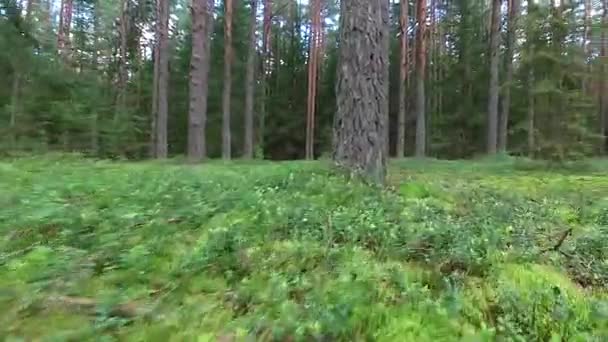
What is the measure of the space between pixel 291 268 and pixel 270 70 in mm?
26185

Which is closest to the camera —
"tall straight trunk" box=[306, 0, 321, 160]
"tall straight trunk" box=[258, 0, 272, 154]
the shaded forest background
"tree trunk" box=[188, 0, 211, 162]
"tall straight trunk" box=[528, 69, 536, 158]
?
"tall straight trunk" box=[528, 69, 536, 158]

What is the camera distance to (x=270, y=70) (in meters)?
27.9

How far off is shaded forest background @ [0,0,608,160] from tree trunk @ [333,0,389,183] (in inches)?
323

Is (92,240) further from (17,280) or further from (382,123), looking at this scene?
(382,123)

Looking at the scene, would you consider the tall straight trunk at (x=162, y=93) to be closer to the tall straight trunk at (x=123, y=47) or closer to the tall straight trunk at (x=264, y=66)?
the tall straight trunk at (x=264, y=66)

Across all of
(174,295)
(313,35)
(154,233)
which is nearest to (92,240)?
(154,233)

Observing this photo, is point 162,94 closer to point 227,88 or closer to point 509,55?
point 227,88

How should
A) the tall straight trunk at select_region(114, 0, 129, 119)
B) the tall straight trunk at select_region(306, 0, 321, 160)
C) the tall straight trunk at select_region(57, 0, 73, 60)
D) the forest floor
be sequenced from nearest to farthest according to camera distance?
the forest floor → the tall straight trunk at select_region(57, 0, 73, 60) → the tall straight trunk at select_region(306, 0, 321, 160) → the tall straight trunk at select_region(114, 0, 129, 119)

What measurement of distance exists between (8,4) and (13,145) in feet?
14.3

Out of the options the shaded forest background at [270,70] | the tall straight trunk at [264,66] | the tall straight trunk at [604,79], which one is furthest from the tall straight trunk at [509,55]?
the tall straight trunk at [264,66]

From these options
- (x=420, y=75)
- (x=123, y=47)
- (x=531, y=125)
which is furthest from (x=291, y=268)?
(x=123, y=47)

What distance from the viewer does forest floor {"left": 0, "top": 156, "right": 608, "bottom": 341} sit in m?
1.85

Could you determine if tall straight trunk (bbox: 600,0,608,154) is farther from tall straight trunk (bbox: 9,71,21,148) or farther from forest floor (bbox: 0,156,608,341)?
tall straight trunk (bbox: 9,71,21,148)

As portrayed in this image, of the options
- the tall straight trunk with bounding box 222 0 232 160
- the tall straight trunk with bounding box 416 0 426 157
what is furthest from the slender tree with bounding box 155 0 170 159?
the tall straight trunk with bounding box 416 0 426 157
